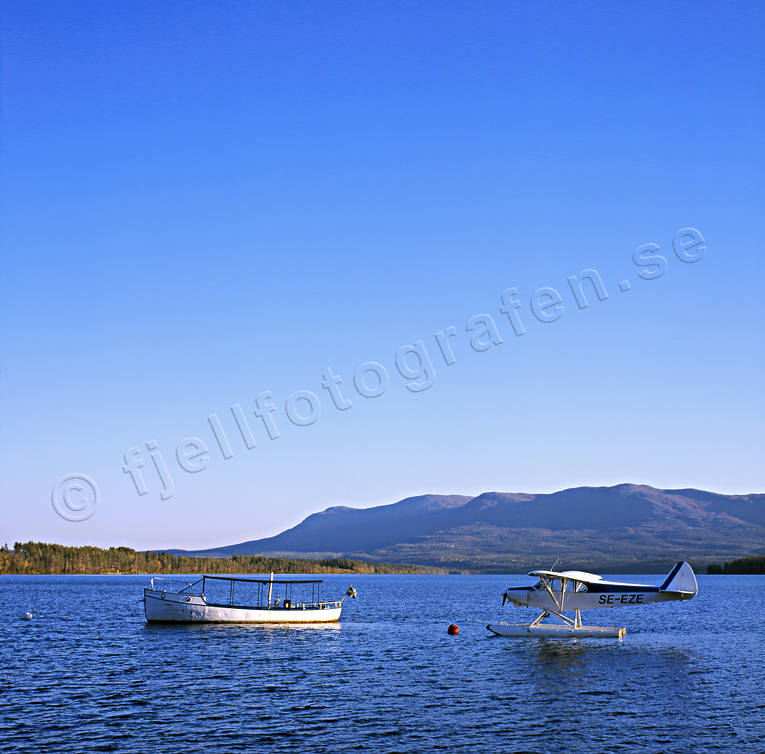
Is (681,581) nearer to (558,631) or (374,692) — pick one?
(558,631)

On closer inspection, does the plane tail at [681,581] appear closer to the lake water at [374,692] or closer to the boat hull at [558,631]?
the lake water at [374,692]

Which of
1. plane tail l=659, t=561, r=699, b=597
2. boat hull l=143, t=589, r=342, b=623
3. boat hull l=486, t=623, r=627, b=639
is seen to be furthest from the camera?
boat hull l=143, t=589, r=342, b=623

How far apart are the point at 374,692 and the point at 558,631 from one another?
3479cm

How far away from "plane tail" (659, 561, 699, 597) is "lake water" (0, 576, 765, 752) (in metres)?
5.75

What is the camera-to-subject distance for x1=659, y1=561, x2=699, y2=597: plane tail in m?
79.9

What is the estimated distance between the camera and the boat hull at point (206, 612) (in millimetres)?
100812

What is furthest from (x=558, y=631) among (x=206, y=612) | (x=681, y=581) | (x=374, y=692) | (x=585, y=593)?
(x=206, y=612)

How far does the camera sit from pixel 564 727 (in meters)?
41.8

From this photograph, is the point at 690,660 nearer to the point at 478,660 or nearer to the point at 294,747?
the point at 478,660

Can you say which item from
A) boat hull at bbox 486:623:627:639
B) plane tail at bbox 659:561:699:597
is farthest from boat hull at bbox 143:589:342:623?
plane tail at bbox 659:561:699:597

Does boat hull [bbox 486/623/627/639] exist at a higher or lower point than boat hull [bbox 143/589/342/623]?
lower

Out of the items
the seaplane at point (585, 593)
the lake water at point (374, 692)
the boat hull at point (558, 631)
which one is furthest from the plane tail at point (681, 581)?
the boat hull at point (558, 631)

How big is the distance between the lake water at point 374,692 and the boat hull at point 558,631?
1.15 m

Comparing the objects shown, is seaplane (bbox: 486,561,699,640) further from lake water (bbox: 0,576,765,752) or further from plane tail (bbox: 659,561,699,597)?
lake water (bbox: 0,576,765,752)
